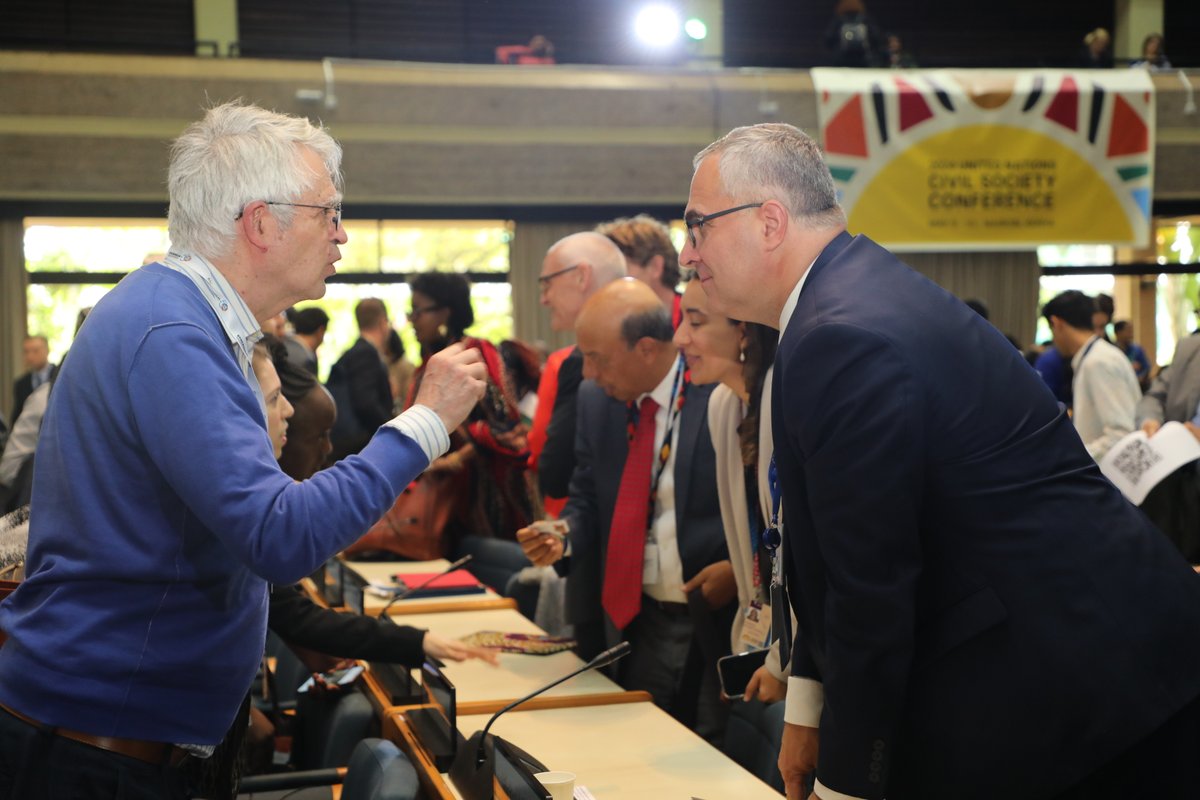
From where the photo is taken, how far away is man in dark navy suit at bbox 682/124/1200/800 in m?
1.36

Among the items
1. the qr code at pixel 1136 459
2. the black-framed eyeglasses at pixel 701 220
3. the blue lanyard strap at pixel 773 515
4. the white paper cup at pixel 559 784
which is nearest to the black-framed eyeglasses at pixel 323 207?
the black-framed eyeglasses at pixel 701 220

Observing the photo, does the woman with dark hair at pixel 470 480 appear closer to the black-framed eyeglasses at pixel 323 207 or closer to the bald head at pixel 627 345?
the bald head at pixel 627 345

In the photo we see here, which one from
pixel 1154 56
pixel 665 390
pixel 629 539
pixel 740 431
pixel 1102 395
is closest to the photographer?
pixel 740 431

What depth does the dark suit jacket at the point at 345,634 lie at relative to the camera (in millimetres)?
2550

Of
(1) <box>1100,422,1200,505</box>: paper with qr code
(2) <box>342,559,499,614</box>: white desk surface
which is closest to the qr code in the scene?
(1) <box>1100,422,1200,505</box>: paper with qr code

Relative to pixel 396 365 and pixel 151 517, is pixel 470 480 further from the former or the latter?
pixel 396 365

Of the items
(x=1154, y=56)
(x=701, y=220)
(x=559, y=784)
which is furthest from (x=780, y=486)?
(x=1154, y=56)

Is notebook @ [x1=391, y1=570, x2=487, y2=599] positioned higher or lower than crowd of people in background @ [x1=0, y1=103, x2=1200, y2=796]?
lower

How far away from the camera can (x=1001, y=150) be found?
393 inches

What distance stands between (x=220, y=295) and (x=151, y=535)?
31cm

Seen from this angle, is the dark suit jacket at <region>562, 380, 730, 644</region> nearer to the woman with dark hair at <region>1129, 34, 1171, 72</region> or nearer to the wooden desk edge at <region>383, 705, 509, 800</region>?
the wooden desk edge at <region>383, 705, 509, 800</region>

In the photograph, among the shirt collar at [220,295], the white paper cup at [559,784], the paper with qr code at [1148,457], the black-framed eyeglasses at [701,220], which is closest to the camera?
the shirt collar at [220,295]

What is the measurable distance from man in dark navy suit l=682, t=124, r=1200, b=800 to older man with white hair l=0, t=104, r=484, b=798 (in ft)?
1.76

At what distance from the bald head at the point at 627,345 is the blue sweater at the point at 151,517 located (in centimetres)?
159
